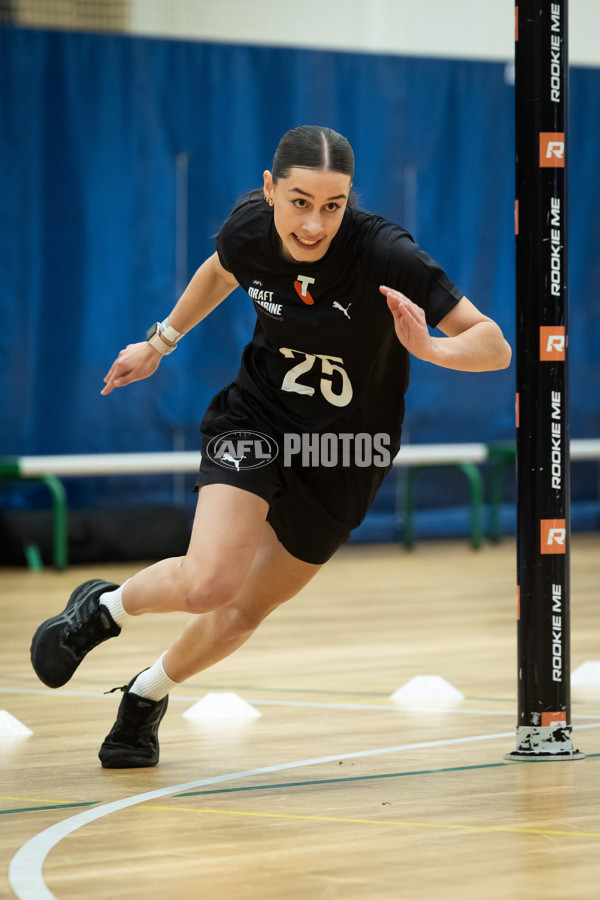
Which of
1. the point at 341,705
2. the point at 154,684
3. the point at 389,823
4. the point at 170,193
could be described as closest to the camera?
the point at 389,823

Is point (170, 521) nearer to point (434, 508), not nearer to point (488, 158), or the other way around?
point (434, 508)

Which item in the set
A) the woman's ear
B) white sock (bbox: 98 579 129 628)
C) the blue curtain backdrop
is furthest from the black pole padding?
the blue curtain backdrop

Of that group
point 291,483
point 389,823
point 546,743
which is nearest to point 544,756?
point 546,743

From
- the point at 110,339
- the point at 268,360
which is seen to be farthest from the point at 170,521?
the point at 268,360

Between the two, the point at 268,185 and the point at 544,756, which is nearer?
the point at 268,185

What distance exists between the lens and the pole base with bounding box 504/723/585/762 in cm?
417

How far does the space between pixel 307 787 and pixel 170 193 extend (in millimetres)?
7668

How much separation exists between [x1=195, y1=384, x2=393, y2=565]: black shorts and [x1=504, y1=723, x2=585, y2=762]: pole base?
2.39 ft

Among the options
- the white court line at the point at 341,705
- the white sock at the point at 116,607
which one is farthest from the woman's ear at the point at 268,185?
the white court line at the point at 341,705

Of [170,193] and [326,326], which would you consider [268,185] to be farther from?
[170,193]

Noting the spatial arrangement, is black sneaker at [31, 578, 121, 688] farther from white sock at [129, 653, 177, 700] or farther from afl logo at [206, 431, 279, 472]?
afl logo at [206, 431, 279, 472]

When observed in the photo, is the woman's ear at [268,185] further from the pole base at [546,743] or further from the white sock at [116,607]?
the pole base at [546,743]

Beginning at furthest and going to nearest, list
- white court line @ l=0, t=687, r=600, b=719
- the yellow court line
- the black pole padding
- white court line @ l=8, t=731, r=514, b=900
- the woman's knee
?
white court line @ l=0, t=687, r=600, b=719 < the black pole padding < the woman's knee < the yellow court line < white court line @ l=8, t=731, r=514, b=900

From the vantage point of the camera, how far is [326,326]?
13.0 ft
